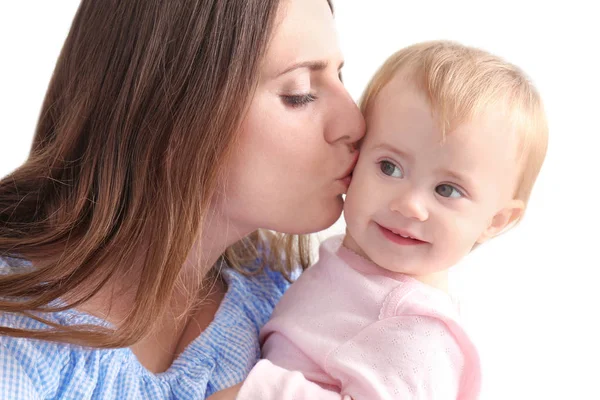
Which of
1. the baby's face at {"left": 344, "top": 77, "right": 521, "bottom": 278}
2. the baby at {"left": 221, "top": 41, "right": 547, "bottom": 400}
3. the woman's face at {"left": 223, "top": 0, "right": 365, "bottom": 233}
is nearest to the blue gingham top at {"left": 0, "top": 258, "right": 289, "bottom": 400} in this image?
the baby at {"left": 221, "top": 41, "right": 547, "bottom": 400}

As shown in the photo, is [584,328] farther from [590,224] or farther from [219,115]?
[219,115]

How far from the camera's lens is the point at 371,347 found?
148 cm

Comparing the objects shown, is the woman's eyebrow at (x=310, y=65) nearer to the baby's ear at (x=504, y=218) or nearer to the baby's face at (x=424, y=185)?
the baby's face at (x=424, y=185)

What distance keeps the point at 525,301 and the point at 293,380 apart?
1129 millimetres

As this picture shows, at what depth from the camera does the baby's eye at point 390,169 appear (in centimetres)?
152

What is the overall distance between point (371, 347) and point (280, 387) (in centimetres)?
18

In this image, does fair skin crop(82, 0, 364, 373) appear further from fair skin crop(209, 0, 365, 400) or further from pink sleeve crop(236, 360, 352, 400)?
pink sleeve crop(236, 360, 352, 400)

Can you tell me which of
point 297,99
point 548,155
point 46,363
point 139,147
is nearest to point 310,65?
point 297,99

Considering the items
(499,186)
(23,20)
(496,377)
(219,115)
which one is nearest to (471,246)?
(499,186)

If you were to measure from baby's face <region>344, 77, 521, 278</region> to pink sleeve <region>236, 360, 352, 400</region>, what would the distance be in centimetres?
26

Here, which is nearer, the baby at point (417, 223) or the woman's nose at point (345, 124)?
the baby at point (417, 223)

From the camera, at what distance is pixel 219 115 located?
151 cm

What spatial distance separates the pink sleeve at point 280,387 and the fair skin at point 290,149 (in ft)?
0.73

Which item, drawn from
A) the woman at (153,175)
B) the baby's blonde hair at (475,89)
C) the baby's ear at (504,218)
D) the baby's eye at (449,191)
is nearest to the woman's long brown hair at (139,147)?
the woman at (153,175)
